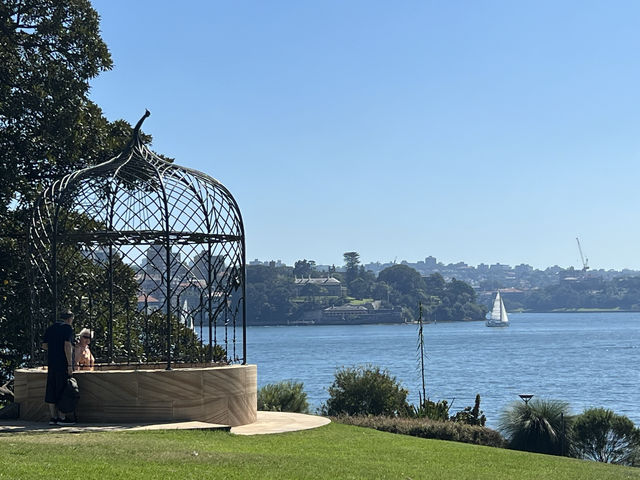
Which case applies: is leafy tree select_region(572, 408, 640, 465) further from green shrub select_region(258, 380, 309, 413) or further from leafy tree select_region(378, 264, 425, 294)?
leafy tree select_region(378, 264, 425, 294)

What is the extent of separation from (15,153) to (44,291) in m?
4.69

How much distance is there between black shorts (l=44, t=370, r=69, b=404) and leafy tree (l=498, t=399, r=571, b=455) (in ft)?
31.7

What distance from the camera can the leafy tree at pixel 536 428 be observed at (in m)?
20.1

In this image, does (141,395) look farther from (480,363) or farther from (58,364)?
(480,363)

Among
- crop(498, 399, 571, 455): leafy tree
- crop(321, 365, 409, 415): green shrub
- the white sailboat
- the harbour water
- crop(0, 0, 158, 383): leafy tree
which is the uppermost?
crop(0, 0, 158, 383): leafy tree

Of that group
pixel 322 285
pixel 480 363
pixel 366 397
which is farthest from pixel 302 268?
pixel 366 397

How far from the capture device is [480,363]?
92.7 metres

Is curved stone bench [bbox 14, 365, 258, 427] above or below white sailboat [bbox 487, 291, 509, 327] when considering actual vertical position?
below

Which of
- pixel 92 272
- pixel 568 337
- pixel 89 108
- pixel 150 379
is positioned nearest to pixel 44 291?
pixel 92 272

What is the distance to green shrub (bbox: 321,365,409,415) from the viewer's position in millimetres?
22547

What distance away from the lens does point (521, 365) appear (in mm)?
90500

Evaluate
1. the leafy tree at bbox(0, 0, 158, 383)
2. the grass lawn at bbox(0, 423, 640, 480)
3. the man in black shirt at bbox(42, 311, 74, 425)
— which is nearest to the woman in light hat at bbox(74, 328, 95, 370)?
the man in black shirt at bbox(42, 311, 74, 425)

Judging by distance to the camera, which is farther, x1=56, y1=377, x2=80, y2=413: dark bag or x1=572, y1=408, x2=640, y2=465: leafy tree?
x1=572, y1=408, x2=640, y2=465: leafy tree

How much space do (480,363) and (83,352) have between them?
3140 inches
